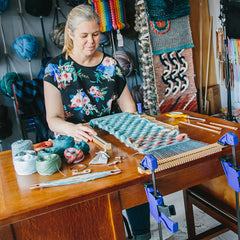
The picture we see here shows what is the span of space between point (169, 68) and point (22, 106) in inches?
77.4

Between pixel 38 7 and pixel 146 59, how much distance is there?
1.50m

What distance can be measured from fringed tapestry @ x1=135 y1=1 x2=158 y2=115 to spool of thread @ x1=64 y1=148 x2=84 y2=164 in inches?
105

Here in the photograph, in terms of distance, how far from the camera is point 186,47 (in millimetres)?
3625

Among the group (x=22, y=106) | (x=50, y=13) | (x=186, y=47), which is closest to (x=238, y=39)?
(x=186, y=47)

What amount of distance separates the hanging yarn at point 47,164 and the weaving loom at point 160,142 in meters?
0.29

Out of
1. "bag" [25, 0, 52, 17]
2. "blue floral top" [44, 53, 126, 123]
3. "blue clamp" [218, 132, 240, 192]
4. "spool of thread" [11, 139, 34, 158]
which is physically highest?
"bag" [25, 0, 52, 17]

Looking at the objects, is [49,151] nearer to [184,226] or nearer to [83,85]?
[83,85]

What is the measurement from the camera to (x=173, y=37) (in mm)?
3549

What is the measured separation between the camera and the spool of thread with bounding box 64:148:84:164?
1004mm

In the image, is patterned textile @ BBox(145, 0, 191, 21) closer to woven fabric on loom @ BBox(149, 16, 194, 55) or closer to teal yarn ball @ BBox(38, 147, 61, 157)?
woven fabric on loom @ BBox(149, 16, 194, 55)

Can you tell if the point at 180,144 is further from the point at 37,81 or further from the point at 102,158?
the point at 37,81

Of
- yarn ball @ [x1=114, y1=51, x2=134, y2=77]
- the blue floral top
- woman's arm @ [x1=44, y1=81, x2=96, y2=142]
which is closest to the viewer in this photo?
woman's arm @ [x1=44, y1=81, x2=96, y2=142]

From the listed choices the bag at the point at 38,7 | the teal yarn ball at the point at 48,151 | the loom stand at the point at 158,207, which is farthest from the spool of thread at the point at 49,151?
the bag at the point at 38,7

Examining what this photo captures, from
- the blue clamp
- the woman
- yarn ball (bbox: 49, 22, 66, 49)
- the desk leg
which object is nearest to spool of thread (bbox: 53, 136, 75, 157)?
the desk leg
